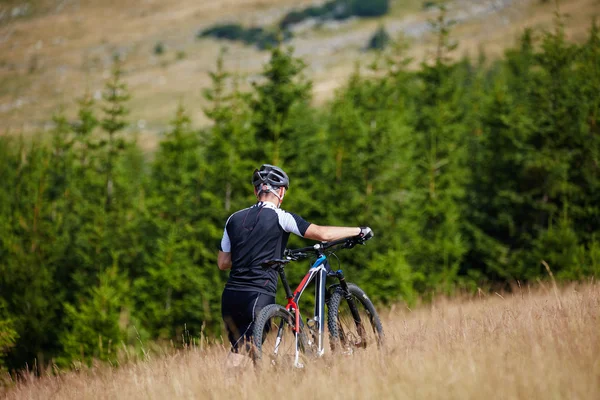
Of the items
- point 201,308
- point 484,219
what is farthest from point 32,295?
point 484,219

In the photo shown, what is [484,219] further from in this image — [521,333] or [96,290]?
[521,333]

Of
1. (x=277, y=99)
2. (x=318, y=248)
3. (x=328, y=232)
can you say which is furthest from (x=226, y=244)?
(x=277, y=99)

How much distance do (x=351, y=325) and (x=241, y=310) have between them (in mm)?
1207

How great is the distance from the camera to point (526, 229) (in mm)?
27203

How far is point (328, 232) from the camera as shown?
5125mm

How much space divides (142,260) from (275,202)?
25.1 meters

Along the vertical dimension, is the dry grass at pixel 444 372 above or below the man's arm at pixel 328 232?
below

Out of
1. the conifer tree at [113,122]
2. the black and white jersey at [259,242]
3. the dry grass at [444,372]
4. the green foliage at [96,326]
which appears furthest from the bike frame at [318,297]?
the conifer tree at [113,122]

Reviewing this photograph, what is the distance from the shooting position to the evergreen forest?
23.2 meters

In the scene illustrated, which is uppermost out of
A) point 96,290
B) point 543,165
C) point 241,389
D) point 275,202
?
point 275,202

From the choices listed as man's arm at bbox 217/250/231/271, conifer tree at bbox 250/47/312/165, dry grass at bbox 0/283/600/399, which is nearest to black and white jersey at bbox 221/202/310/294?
man's arm at bbox 217/250/231/271

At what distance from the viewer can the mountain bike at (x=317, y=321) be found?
4.78 m

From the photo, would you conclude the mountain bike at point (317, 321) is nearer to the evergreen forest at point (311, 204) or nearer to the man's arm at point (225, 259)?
the man's arm at point (225, 259)

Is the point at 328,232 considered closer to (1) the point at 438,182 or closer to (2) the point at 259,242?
(2) the point at 259,242
